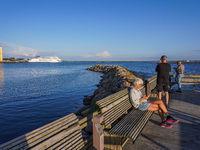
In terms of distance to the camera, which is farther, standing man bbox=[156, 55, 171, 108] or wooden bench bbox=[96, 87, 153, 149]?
standing man bbox=[156, 55, 171, 108]

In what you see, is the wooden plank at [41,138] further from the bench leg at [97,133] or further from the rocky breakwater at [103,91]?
the rocky breakwater at [103,91]

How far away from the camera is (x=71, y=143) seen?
2443mm

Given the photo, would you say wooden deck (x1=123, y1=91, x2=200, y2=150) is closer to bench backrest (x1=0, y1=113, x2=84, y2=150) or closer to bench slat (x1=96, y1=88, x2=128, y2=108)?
bench slat (x1=96, y1=88, x2=128, y2=108)

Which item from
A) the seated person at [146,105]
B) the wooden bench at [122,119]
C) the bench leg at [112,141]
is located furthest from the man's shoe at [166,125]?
the bench leg at [112,141]

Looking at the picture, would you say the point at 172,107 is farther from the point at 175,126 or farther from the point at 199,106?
the point at 175,126

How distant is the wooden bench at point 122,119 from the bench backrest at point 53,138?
86 cm

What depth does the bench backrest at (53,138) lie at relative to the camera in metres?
1.85

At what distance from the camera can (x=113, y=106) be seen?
3877 mm

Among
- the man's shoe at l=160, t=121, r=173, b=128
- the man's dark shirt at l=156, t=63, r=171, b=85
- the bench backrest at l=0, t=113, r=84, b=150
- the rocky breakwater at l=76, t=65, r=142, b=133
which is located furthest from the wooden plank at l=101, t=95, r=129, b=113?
the man's dark shirt at l=156, t=63, r=171, b=85

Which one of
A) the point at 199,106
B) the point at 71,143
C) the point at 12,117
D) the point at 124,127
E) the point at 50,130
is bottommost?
the point at 12,117

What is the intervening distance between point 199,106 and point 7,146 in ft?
24.7

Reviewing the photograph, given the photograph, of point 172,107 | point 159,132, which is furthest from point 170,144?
point 172,107

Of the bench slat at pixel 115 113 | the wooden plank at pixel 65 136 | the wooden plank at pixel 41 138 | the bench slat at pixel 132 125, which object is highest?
the wooden plank at pixel 41 138

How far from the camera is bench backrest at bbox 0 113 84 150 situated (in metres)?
Result: 1.85
